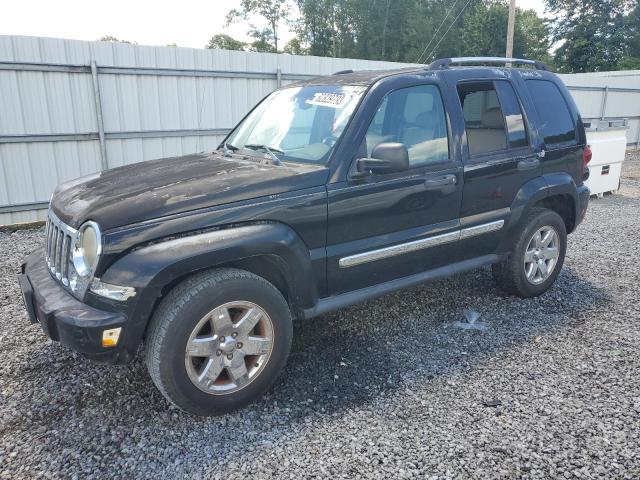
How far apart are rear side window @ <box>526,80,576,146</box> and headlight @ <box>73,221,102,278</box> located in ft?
12.0

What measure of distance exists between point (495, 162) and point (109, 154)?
634 centimetres

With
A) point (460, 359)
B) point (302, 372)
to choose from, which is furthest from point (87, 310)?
point (460, 359)

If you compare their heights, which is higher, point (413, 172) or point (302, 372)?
point (413, 172)

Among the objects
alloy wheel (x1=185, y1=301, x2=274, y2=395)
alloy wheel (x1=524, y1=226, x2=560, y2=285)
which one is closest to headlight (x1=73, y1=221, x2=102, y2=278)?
alloy wheel (x1=185, y1=301, x2=274, y2=395)

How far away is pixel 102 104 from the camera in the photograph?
308 inches

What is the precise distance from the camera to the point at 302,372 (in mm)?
3371

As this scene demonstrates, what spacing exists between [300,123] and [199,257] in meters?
1.47

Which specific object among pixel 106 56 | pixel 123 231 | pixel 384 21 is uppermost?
pixel 384 21

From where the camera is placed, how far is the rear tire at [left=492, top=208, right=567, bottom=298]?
4.36 m

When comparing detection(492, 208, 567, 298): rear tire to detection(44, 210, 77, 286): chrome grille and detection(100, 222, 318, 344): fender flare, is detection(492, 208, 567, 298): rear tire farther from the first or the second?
detection(44, 210, 77, 286): chrome grille

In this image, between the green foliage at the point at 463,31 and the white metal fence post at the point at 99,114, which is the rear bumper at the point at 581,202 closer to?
the white metal fence post at the point at 99,114

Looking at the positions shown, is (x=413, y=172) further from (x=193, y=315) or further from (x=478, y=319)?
(x=193, y=315)

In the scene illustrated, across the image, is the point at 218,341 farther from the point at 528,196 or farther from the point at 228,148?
the point at 528,196

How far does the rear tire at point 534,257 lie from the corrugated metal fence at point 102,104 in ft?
20.3
